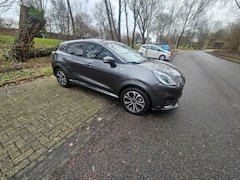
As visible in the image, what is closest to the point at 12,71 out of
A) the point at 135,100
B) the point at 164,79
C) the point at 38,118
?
the point at 38,118

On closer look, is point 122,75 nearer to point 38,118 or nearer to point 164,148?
point 164,148

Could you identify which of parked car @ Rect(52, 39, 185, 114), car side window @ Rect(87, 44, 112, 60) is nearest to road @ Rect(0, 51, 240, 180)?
parked car @ Rect(52, 39, 185, 114)

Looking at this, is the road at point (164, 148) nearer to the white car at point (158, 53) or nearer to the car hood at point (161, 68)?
the car hood at point (161, 68)

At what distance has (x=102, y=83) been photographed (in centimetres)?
333

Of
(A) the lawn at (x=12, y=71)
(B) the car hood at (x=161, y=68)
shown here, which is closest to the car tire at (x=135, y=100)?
(B) the car hood at (x=161, y=68)

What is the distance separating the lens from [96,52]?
3.35 meters

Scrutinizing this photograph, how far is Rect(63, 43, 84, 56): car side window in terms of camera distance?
3.63 m

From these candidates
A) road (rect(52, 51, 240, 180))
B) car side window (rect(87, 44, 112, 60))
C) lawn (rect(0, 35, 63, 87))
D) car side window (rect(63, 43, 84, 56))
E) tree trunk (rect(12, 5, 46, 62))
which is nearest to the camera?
road (rect(52, 51, 240, 180))

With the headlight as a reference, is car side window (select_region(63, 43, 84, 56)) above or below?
above

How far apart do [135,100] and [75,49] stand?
236cm

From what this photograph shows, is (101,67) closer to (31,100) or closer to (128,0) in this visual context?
(31,100)

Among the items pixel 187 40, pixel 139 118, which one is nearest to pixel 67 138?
pixel 139 118

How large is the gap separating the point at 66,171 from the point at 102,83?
2.07m

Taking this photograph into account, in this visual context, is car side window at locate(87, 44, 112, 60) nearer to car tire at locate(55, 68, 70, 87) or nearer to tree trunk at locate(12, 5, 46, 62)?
car tire at locate(55, 68, 70, 87)
